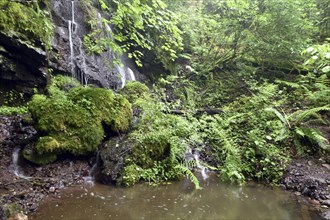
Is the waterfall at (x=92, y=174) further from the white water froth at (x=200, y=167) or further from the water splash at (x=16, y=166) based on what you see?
the white water froth at (x=200, y=167)

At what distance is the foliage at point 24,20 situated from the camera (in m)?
7.49

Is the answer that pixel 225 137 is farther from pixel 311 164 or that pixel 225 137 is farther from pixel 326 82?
pixel 326 82

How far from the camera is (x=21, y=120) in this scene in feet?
23.1

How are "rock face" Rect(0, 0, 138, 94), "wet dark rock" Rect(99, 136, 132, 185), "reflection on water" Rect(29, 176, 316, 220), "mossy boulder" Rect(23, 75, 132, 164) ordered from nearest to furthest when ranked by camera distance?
"reflection on water" Rect(29, 176, 316, 220)
"wet dark rock" Rect(99, 136, 132, 185)
"mossy boulder" Rect(23, 75, 132, 164)
"rock face" Rect(0, 0, 138, 94)

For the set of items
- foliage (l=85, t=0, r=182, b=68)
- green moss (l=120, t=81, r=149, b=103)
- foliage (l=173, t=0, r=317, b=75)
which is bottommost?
green moss (l=120, t=81, r=149, b=103)

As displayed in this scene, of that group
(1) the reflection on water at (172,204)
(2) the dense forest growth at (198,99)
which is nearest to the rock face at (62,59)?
(2) the dense forest growth at (198,99)

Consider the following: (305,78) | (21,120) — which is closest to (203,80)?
(305,78)

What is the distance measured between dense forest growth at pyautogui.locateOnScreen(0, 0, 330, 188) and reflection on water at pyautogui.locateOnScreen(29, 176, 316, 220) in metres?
0.52

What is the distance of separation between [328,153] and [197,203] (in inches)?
180

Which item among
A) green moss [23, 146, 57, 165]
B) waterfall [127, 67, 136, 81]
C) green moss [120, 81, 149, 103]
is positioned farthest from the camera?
waterfall [127, 67, 136, 81]

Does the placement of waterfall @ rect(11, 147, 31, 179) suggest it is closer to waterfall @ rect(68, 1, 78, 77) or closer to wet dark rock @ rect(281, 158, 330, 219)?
waterfall @ rect(68, 1, 78, 77)

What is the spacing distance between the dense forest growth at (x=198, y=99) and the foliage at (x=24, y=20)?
0.03 meters

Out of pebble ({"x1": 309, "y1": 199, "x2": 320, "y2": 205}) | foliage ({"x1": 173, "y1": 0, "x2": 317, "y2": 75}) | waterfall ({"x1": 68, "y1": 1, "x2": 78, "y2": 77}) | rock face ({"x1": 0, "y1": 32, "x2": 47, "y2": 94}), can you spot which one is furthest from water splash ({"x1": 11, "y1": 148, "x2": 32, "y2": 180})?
foliage ({"x1": 173, "y1": 0, "x2": 317, "y2": 75})

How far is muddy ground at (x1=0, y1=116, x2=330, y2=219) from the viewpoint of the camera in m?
4.54
